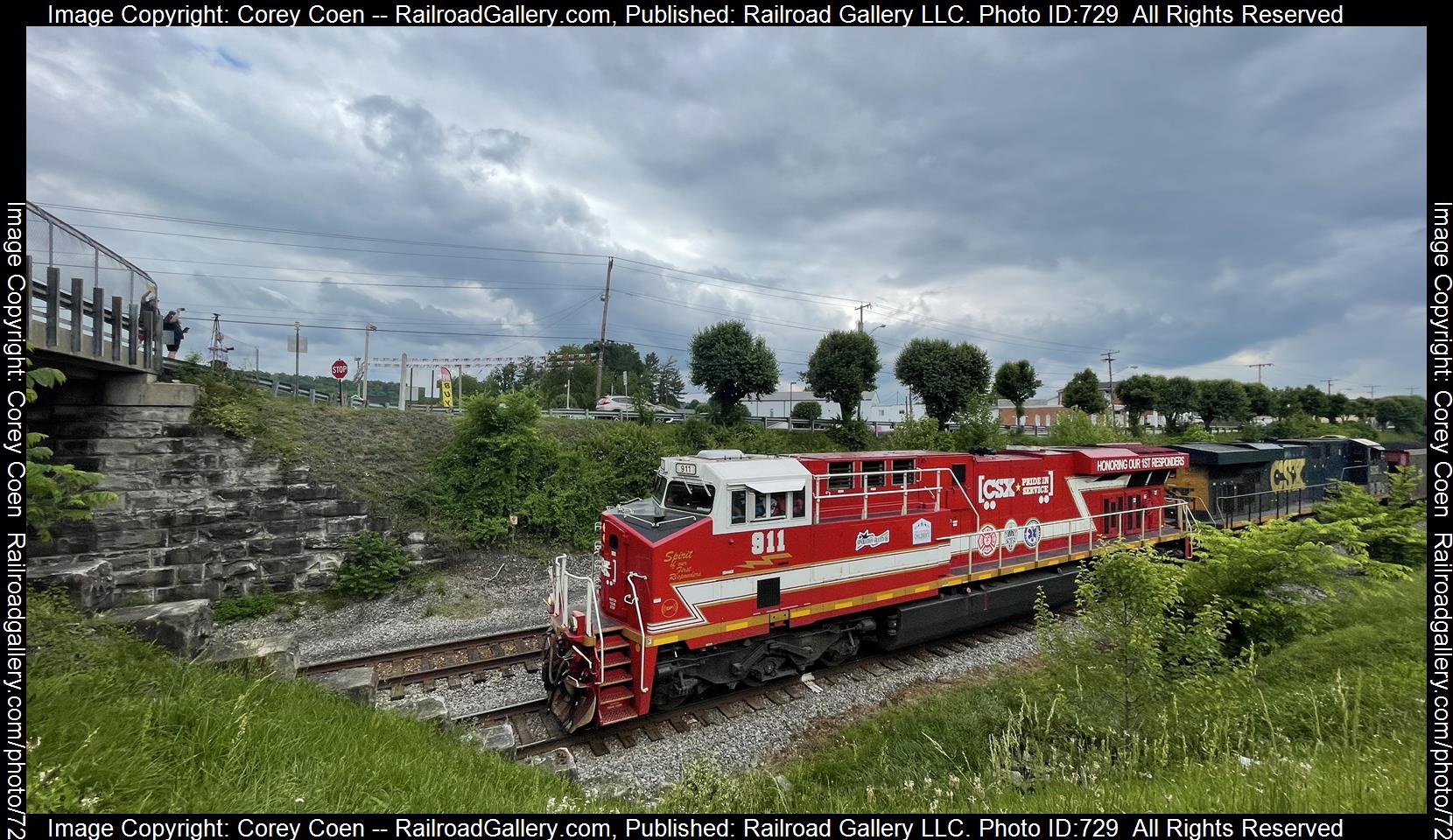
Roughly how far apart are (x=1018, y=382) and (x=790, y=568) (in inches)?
1168

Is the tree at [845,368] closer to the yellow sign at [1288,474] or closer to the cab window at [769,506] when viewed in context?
the yellow sign at [1288,474]

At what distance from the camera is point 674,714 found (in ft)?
27.5

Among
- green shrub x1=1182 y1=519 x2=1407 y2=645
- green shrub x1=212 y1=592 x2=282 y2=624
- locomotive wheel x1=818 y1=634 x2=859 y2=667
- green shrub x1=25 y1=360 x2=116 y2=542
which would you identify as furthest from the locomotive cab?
green shrub x1=212 y1=592 x2=282 y2=624

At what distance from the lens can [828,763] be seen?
277 inches

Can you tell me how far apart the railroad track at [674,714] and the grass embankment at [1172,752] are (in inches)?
49.4

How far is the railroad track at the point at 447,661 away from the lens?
938 cm

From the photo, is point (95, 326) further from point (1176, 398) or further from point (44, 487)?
point (1176, 398)

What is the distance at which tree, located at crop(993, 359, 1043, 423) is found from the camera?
1309 inches

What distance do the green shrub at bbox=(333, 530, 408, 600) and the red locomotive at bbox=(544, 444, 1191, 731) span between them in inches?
282

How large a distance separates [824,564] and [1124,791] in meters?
5.06

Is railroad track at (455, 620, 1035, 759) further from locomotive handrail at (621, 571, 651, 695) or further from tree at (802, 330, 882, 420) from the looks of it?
tree at (802, 330, 882, 420)

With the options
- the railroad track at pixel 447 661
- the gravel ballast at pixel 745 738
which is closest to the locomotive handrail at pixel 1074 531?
the gravel ballast at pixel 745 738
